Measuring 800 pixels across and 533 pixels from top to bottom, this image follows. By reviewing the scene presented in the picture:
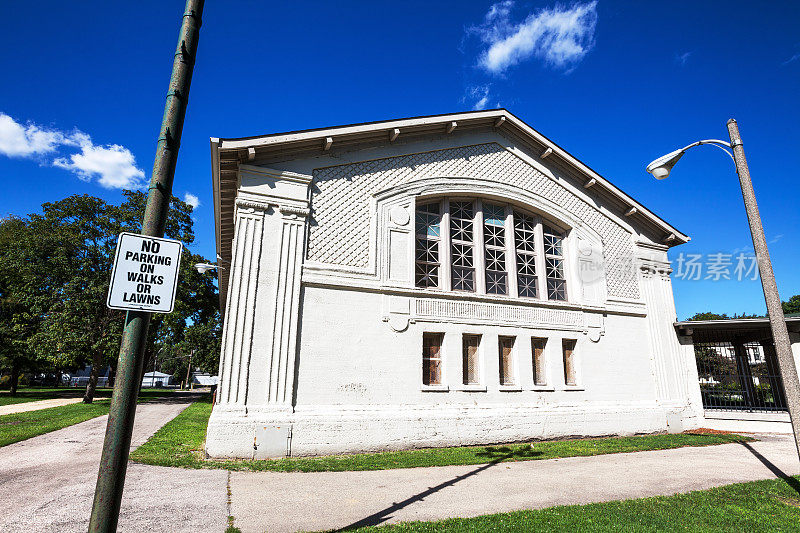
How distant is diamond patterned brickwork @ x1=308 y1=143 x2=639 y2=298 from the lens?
12070mm

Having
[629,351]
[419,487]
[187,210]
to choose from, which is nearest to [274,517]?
[419,487]

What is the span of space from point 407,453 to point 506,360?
15.1 feet

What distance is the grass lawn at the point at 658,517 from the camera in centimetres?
550

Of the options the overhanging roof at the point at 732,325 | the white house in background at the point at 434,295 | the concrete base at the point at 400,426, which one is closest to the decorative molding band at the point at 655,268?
the white house in background at the point at 434,295

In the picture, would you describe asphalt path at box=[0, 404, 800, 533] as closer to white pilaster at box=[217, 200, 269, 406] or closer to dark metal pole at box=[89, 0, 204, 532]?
white pilaster at box=[217, 200, 269, 406]

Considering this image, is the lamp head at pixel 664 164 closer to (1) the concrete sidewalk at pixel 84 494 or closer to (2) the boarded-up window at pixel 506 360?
(2) the boarded-up window at pixel 506 360

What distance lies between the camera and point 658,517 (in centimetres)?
603

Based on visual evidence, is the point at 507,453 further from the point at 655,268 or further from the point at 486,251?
the point at 655,268

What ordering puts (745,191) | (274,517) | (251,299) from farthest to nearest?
(251,299) < (745,191) < (274,517)

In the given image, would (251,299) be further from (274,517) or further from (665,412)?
(665,412)

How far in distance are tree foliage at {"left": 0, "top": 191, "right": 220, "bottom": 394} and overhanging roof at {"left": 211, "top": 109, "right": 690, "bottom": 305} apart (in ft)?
40.7

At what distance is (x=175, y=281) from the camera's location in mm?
3887

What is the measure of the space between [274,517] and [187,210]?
29985 mm

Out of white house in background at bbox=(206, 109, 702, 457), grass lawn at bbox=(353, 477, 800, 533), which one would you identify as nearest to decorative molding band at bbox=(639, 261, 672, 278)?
white house in background at bbox=(206, 109, 702, 457)
